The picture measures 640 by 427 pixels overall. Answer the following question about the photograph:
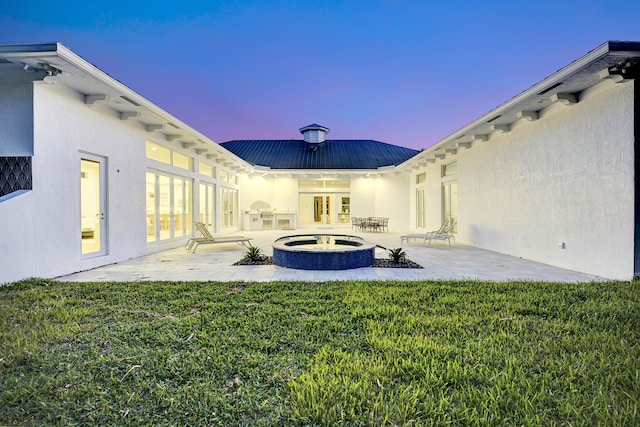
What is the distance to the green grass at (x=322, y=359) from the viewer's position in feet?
6.20

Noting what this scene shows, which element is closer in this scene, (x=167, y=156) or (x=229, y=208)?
(x=167, y=156)

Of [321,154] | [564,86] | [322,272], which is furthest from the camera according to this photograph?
[321,154]

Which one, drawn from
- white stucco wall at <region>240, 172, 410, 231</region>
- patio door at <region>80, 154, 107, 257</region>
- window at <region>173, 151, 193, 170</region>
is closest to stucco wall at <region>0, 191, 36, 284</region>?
patio door at <region>80, 154, 107, 257</region>

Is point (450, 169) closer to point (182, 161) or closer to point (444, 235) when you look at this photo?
point (444, 235)

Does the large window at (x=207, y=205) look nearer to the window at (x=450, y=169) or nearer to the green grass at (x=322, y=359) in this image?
the green grass at (x=322, y=359)

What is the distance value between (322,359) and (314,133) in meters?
21.2

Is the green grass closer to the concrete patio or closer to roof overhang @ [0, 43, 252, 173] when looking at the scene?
the concrete patio

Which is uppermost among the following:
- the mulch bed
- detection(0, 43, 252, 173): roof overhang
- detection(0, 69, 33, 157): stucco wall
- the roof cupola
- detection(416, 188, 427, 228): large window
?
the roof cupola

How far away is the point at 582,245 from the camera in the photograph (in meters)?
6.16

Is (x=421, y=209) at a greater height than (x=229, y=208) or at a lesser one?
lesser

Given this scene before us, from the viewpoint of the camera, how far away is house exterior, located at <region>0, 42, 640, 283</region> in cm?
518

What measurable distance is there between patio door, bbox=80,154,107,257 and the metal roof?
12133mm

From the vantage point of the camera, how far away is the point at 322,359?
2.55 meters

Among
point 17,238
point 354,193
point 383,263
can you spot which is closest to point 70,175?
point 17,238
